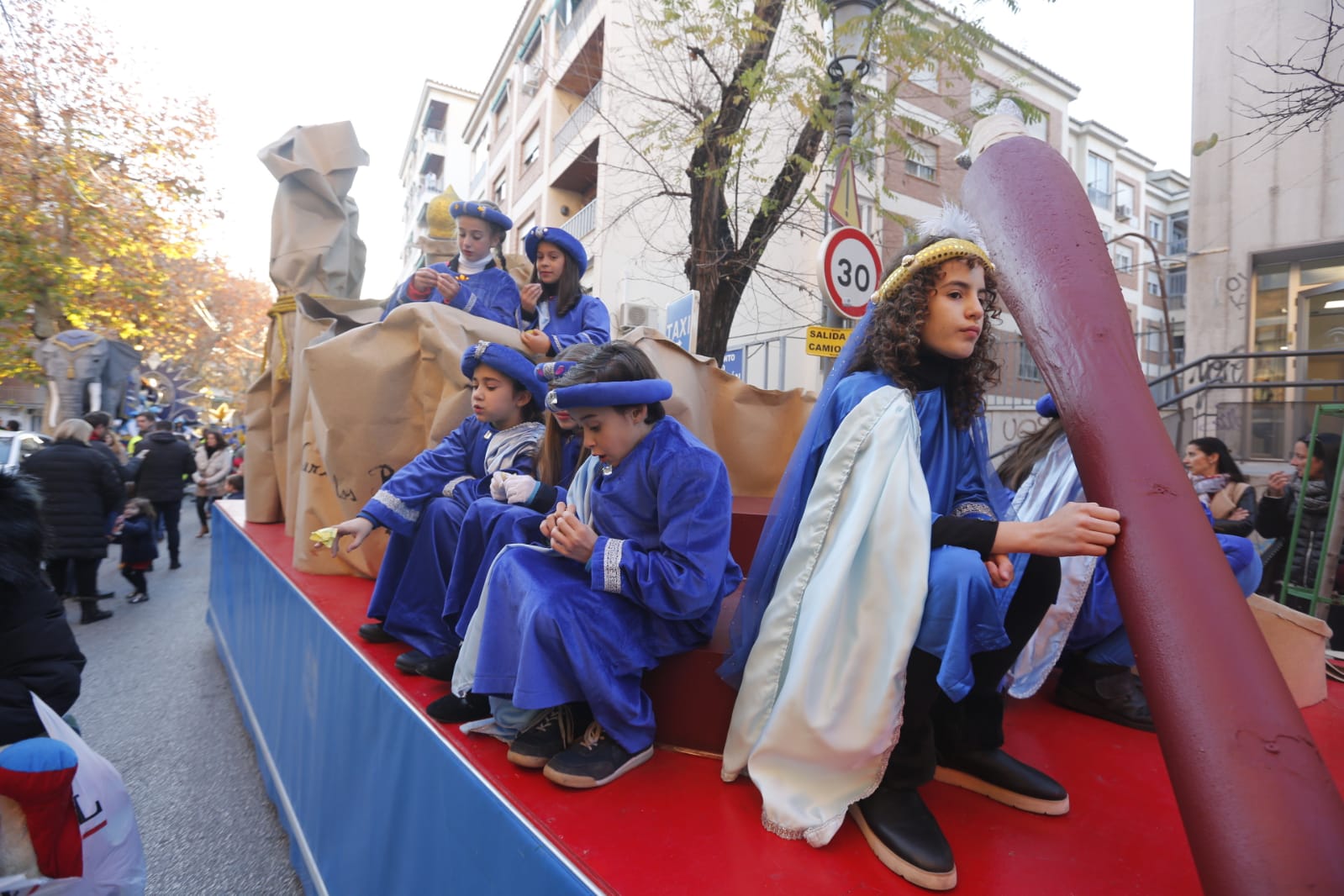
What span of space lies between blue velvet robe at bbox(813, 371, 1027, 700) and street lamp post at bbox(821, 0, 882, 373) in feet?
9.53

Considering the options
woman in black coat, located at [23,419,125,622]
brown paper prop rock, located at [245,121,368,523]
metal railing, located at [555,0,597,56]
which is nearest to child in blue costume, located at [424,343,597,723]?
brown paper prop rock, located at [245,121,368,523]

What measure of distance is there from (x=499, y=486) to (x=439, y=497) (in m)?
0.34

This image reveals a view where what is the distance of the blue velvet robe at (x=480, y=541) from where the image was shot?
202 cm

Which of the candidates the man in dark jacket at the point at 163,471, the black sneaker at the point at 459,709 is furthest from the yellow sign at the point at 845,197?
Answer: the man in dark jacket at the point at 163,471

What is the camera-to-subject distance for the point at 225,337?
1086 inches

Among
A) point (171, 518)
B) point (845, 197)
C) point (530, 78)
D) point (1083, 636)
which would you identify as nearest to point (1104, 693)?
point (1083, 636)

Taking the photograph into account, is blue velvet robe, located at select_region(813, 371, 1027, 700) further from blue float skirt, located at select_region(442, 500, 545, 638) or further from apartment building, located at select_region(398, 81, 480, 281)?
apartment building, located at select_region(398, 81, 480, 281)

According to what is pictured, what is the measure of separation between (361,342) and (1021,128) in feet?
8.64

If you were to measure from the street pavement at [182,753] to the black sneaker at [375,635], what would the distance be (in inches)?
41.0

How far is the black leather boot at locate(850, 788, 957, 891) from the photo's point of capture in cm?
121

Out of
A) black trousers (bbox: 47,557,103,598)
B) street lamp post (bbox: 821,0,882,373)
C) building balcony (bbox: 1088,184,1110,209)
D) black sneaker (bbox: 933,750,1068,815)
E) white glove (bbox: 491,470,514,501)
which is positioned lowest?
black trousers (bbox: 47,557,103,598)

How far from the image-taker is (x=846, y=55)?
4641 mm

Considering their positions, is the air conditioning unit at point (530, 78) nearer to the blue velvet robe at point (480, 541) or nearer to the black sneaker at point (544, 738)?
the blue velvet robe at point (480, 541)

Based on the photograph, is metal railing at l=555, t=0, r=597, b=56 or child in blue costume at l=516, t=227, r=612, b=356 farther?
metal railing at l=555, t=0, r=597, b=56
